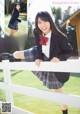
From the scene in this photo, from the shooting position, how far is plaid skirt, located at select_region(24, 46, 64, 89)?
11.1 ft

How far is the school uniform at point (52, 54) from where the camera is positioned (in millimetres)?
3248

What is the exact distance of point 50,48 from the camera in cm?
335

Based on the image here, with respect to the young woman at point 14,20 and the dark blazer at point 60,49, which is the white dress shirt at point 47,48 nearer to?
the dark blazer at point 60,49

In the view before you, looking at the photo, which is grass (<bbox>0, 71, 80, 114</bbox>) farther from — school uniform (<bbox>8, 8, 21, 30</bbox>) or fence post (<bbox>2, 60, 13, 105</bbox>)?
school uniform (<bbox>8, 8, 21, 30</bbox>)

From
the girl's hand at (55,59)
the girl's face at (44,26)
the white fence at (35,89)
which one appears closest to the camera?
the white fence at (35,89)

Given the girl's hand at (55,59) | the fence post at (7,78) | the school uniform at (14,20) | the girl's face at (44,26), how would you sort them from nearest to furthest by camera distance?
the girl's hand at (55,59) < the girl's face at (44,26) < the school uniform at (14,20) < the fence post at (7,78)

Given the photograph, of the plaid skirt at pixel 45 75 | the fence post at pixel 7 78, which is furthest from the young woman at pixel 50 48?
the fence post at pixel 7 78

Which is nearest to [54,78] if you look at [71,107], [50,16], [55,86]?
[55,86]

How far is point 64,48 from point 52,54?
160 millimetres

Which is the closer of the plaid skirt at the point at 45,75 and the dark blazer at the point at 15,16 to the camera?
the plaid skirt at the point at 45,75

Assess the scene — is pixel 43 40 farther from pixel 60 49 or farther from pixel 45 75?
pixel 45 75

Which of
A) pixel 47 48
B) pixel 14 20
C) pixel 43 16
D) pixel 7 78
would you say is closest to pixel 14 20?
pixel 14 20

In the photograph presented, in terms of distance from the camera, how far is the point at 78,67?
295 cm

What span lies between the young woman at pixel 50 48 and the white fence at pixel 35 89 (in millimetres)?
80
